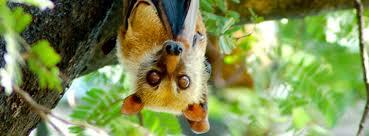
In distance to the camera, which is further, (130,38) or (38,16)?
(130,38)

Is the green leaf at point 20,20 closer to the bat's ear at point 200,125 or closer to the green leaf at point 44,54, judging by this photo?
the green leaf at point 44,54

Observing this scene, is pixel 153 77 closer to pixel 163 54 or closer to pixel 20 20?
pixel 163 54

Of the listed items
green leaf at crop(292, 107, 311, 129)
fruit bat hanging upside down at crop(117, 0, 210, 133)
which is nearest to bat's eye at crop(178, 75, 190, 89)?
fruit bat hanging upside down at crop(117, 0, 210, 133)

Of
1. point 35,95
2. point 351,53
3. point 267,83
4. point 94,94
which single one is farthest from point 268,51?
point 35,95

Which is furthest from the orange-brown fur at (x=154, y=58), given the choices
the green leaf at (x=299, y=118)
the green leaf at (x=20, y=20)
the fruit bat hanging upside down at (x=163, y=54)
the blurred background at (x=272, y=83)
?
the green leaf at (x=299, y=118)

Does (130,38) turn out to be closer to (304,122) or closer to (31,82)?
(31,82)

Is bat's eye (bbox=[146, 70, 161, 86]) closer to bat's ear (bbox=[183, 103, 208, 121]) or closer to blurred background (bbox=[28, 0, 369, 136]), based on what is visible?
bat's ear (bbox=[183, 103, 208, 121])

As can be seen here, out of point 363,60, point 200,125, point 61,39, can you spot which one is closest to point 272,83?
point 363,60
